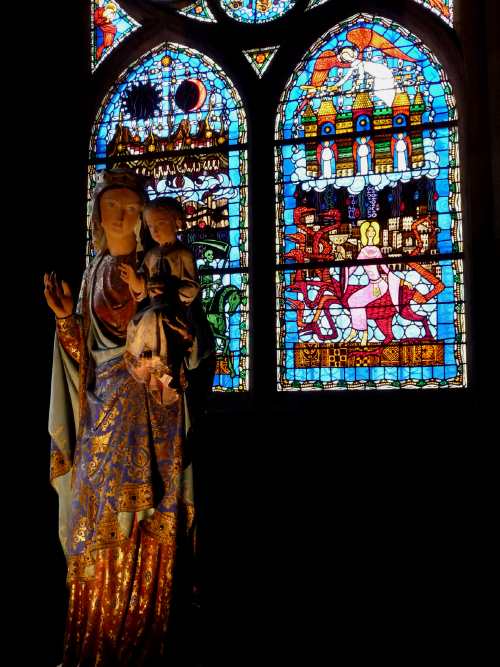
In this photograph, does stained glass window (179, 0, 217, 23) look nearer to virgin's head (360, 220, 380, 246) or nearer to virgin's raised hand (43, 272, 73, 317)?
virgin's head (360, 220, 380, 246)

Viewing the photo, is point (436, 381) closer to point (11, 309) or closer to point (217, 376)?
point (217, 376)

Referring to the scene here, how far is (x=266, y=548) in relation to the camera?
205 inches

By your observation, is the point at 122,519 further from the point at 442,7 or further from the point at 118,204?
the point at 442,7

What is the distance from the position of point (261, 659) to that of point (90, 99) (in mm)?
3407

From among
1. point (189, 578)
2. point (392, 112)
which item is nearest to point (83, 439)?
point (189, 578)

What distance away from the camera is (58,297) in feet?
13.1

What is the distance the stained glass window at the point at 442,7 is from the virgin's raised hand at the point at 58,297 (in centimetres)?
298

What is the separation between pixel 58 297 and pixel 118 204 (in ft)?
1.38

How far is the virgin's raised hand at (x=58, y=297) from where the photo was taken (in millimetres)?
3996

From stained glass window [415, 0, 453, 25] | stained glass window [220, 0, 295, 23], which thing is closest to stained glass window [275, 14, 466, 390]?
stained glass window [415, 0, 453, 25]

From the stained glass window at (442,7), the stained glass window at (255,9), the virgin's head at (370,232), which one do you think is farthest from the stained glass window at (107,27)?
the virgin's head at (370,232)

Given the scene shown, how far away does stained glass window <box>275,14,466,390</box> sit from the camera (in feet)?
18.1

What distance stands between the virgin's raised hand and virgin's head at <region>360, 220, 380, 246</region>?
2153mm

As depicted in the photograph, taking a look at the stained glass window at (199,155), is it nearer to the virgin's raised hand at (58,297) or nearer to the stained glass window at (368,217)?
the stained glass window at (368,217)
